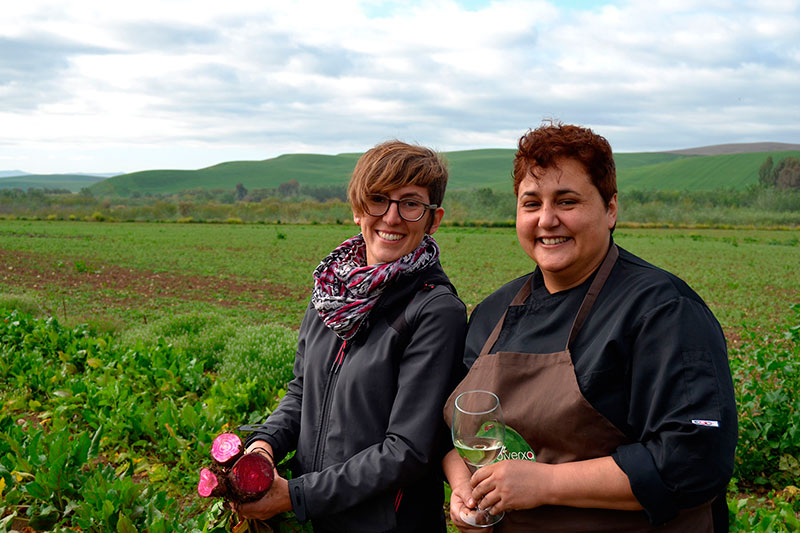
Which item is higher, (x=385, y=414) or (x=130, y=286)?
(x=385, y=414)

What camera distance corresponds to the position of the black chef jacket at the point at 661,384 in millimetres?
1698

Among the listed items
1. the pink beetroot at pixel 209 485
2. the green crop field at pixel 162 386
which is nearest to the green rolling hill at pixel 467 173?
the green crop field at pixel 162 386

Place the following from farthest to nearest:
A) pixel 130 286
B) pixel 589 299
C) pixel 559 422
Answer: pixel 130 286, pixel 589 299, pixel 559 422

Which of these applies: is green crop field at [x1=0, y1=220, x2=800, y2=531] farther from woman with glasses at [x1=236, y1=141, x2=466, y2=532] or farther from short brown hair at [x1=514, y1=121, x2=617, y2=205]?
short brown hair at [x1=514, y1=121, x2=617, y2=205]

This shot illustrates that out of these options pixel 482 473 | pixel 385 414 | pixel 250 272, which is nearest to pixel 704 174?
pixel 250 272

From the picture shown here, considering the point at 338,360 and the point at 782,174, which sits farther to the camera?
the point at 782,174

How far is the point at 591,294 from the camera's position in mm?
2010

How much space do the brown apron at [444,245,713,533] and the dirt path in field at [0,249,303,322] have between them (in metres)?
12.1

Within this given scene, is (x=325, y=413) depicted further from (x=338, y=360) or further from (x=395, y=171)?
(x=395, y=171)

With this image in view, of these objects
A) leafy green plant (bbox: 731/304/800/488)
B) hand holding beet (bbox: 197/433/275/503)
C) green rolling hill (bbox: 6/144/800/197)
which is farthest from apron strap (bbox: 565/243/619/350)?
green rolling hill (bbox: 6/144/800/197)

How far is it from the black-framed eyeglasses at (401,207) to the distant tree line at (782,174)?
328ft

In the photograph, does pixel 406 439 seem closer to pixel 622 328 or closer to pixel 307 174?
pixel 622 328

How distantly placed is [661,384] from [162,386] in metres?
5.13

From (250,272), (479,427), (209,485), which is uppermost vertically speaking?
(479,427)
